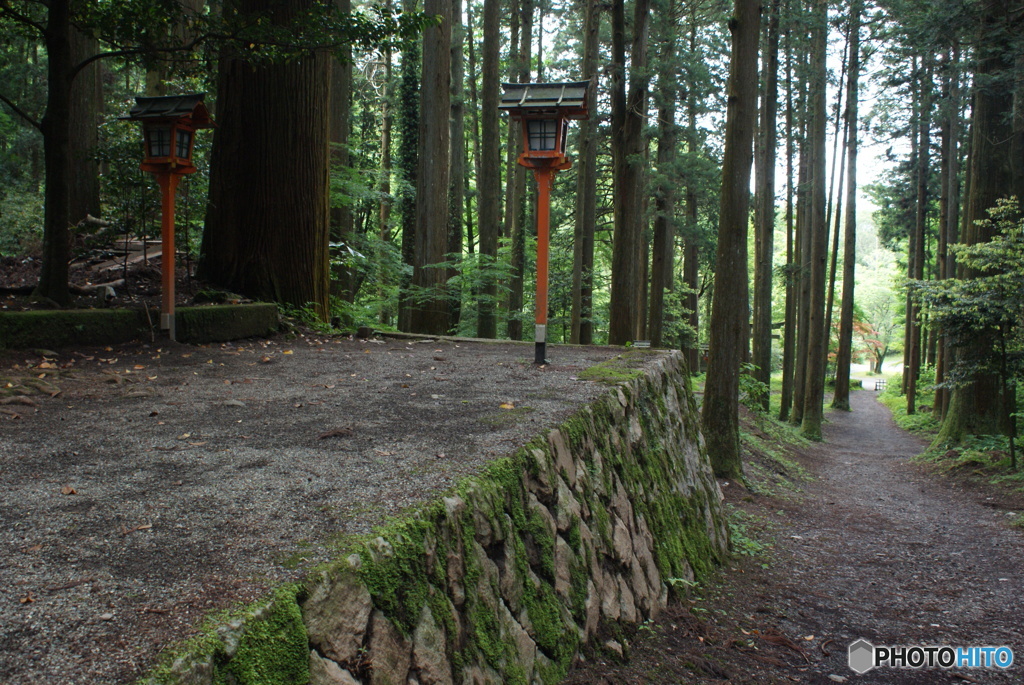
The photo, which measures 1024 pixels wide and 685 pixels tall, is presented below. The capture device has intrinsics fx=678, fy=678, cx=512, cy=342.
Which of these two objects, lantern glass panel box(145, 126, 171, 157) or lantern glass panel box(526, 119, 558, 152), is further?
lantern glass panel box(145, 126, 171, 157)

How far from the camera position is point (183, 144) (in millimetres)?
7086

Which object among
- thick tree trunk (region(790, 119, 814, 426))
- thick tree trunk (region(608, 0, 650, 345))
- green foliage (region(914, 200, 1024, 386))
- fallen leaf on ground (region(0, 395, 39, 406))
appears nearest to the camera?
fallen leaf on ground (region(0, 395, 39, 406))

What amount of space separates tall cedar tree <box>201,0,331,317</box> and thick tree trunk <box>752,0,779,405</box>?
482 inches

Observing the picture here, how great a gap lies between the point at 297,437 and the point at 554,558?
1433mm

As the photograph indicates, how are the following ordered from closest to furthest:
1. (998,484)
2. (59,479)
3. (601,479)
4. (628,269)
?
(59,479)
(601,479)
(998,484)
(628,269)

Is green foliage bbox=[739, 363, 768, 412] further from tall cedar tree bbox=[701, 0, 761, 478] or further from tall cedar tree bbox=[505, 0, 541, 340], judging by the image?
tall cedar tree bbox=[701, 0, 761, 478]

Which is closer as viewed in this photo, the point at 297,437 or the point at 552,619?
the point at 552,619

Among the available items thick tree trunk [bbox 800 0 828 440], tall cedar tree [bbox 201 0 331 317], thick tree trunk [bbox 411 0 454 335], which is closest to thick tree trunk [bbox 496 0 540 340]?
thick tree trunk [bbox 411 0 454 335]

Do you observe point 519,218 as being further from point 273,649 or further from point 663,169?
point 273,649

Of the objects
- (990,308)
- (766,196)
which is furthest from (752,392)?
(990,308)

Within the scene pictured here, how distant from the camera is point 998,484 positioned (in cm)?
1023

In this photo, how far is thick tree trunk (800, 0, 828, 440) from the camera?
694 inches

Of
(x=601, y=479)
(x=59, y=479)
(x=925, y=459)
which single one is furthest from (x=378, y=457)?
(x=925, y=459)

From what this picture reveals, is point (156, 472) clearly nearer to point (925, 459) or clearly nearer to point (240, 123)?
point (240, 123)
